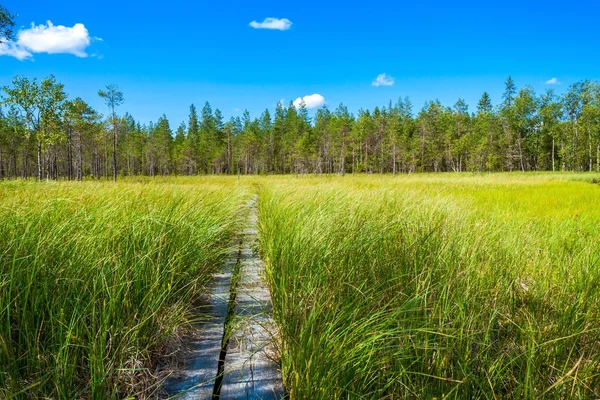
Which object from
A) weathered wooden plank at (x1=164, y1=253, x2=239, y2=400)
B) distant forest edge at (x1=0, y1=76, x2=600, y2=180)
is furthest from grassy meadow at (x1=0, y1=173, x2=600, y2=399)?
distant forest edge at (x1=0, y1=76, x2=600, y2=180)

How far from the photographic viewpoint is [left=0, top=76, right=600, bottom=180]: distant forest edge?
47.2 metres

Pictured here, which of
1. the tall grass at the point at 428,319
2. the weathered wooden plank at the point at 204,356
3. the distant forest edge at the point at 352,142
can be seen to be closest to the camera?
the tall grass at the point at 428,319

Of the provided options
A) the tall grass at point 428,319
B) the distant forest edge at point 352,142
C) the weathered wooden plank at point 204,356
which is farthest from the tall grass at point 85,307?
the distant forest edge at point 352,142

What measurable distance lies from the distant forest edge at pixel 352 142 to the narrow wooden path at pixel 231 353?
40792 millimetres

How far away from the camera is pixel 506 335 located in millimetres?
1729

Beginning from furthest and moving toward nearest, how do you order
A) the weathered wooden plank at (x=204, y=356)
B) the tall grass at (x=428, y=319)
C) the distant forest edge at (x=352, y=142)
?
the distant forest edge at (x=352, y=142), the weathered wooden plank at (x=204, y=356), the tall grass at (x=428, y=319)

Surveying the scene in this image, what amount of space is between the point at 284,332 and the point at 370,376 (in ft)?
1.61

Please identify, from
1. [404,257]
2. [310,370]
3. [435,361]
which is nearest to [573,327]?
[435,361]

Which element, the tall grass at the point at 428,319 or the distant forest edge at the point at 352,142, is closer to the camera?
the tall grass at the point at 428,319

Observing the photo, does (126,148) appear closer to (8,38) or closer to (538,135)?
(8,38)

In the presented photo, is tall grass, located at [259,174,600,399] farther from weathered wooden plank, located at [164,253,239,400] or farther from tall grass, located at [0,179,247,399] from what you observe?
tall grass, located at [0,179,247,399]

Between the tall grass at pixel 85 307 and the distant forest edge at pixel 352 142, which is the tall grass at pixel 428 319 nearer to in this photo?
the tall grass at pixel 85 307

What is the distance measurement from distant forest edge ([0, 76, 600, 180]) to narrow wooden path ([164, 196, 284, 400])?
4079 centimetres

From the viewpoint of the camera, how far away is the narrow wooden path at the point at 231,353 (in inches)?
57.6
